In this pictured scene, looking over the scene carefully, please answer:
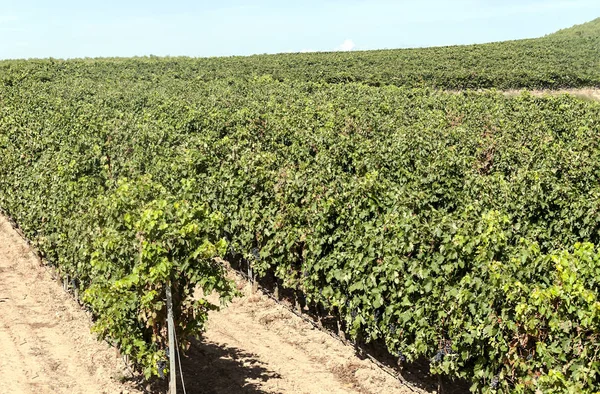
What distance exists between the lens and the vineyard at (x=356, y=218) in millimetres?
9969

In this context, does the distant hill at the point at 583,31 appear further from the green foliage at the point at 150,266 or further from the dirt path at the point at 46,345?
the green foliage at the point at 150,266

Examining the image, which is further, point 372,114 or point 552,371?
point 372,114

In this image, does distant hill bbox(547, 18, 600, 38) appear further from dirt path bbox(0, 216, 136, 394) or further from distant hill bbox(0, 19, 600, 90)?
dirt path bbox(0, 216, 136, 394)

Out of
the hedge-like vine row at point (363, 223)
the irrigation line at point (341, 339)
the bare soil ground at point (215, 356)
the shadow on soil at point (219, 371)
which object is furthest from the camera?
the irrigation line at point (341, 339)

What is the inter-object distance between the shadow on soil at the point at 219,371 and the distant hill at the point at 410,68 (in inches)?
1701

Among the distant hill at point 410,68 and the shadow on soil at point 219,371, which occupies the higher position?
the distant hill at point 410,68

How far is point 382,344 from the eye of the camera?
14.1 metres

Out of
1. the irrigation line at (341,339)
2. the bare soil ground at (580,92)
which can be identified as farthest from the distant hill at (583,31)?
the irrigation line at (341,339)

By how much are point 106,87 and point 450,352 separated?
36932mm

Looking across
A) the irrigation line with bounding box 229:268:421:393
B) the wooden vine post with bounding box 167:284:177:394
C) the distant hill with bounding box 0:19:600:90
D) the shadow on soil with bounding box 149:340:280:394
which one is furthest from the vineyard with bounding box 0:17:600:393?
the distant hill with bounding box 0:19:600:90

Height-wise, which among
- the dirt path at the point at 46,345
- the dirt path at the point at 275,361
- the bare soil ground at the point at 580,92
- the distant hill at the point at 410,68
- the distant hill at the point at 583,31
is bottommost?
the dirt path at the point at 275,361

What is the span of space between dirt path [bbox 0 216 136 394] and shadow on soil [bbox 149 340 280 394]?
1.24m

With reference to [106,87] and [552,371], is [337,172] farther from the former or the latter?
[106,87]

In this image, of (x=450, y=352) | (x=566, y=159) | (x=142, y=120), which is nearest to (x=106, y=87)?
(x=142, y=120)
